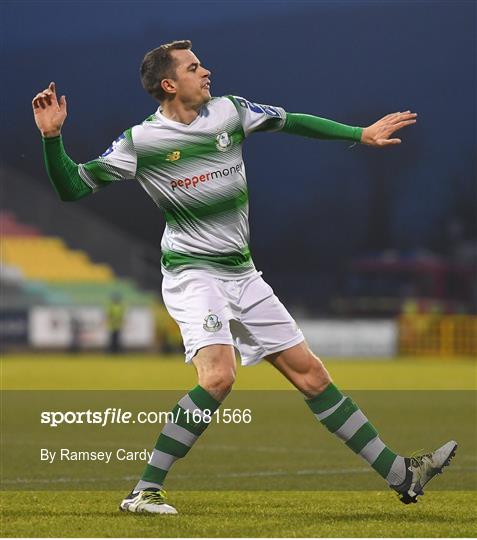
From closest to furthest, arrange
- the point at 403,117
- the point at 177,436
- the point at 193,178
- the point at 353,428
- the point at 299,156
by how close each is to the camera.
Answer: the point at 177,436 < the point at 193,178 < the point at 353,428 < the point at 403,117 < the point at 299,156

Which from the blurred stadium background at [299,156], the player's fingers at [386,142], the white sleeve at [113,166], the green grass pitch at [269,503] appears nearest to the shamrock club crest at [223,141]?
the white sleeve at [113,166]

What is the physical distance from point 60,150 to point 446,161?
1707 inches

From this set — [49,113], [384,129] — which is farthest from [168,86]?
[384,129]

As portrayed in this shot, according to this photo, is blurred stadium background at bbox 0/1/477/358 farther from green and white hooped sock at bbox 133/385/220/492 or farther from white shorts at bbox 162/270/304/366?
green and white hooped sock at bbox 133/385/220/492

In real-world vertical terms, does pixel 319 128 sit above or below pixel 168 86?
below

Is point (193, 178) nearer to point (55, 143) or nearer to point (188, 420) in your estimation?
point (55, 143)

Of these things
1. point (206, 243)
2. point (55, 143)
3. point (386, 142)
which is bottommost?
point (206, 243)

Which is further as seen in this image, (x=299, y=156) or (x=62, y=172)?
(x=299, y=156)

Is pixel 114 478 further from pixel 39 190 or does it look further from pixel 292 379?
pixel 39 190

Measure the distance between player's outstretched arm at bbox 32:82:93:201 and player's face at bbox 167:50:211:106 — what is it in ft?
2.03

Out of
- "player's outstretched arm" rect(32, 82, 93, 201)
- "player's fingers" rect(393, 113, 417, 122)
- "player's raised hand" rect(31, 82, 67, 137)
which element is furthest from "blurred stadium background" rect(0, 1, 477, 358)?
"player's raised hand" rect(31, 82, 67, 137)

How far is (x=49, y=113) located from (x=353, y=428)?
2.13 metres

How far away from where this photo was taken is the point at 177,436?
6.27 meters

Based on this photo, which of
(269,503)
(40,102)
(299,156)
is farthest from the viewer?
(299,156)
